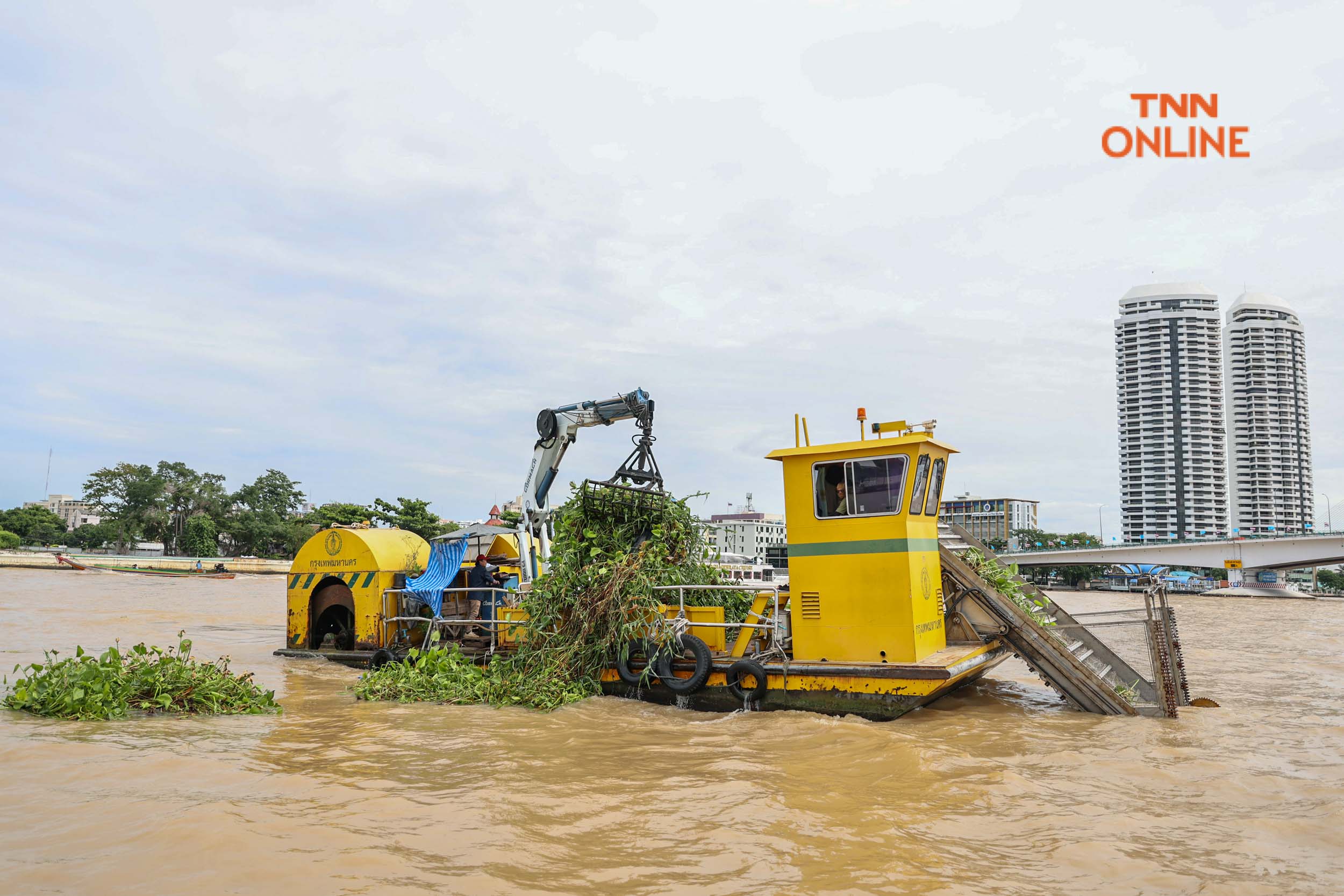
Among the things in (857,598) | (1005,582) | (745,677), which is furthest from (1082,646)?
(745,677)

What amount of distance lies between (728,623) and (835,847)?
4.22 m

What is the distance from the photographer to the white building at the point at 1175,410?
9100cm

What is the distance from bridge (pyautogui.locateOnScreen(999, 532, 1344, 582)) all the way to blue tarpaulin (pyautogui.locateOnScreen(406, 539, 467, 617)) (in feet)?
124

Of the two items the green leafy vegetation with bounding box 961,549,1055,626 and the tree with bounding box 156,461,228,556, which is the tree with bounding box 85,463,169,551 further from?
the green leafy vegetation with bounding box 961,549,1055,626

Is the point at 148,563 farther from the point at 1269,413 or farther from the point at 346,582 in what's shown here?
the point at 1269,413

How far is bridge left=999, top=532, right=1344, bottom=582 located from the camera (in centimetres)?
4666

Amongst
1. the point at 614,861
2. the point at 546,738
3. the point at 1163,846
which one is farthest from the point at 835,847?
the point at 546,738

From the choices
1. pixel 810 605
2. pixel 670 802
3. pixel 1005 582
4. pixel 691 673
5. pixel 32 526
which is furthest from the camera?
pixel 32 526

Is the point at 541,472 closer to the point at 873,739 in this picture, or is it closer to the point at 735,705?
the point at 735,705

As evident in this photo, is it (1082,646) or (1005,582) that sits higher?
(1005,582)

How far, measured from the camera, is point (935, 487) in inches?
368

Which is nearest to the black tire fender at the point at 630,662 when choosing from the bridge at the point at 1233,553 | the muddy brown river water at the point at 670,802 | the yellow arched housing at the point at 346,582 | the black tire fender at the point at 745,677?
the muddy brown river water at the point at 670,802

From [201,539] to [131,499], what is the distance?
9068 mm

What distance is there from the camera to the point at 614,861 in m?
4.73
